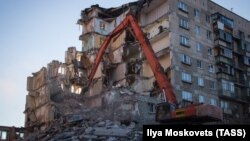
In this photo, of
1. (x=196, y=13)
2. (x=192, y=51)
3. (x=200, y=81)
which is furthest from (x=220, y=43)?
(x=200, y=81)

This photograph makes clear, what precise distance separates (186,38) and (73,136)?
26.0m

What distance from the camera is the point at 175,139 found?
19.7 m

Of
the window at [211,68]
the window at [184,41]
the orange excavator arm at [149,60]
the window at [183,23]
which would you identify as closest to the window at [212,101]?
the window at [211,68]

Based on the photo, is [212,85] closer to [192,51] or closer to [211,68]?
[211,68]

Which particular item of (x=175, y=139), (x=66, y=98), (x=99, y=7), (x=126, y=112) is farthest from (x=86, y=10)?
(x=175, y=139)

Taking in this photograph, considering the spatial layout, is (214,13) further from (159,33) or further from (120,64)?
(120,64)

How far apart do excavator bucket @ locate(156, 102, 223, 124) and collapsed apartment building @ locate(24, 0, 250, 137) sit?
36.4ft

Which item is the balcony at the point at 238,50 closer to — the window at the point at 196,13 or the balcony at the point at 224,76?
the balcony at the point at 224,76

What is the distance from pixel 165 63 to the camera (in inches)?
2168

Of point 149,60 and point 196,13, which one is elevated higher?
point 196,13

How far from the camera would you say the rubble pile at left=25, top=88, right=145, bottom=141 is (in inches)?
1475

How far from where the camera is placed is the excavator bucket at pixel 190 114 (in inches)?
1404

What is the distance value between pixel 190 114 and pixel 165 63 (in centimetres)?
1996

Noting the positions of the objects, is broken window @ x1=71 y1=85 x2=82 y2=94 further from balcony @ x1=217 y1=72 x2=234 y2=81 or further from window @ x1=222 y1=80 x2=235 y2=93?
window @ x1=222 y1=80 x2=235 y2=93
